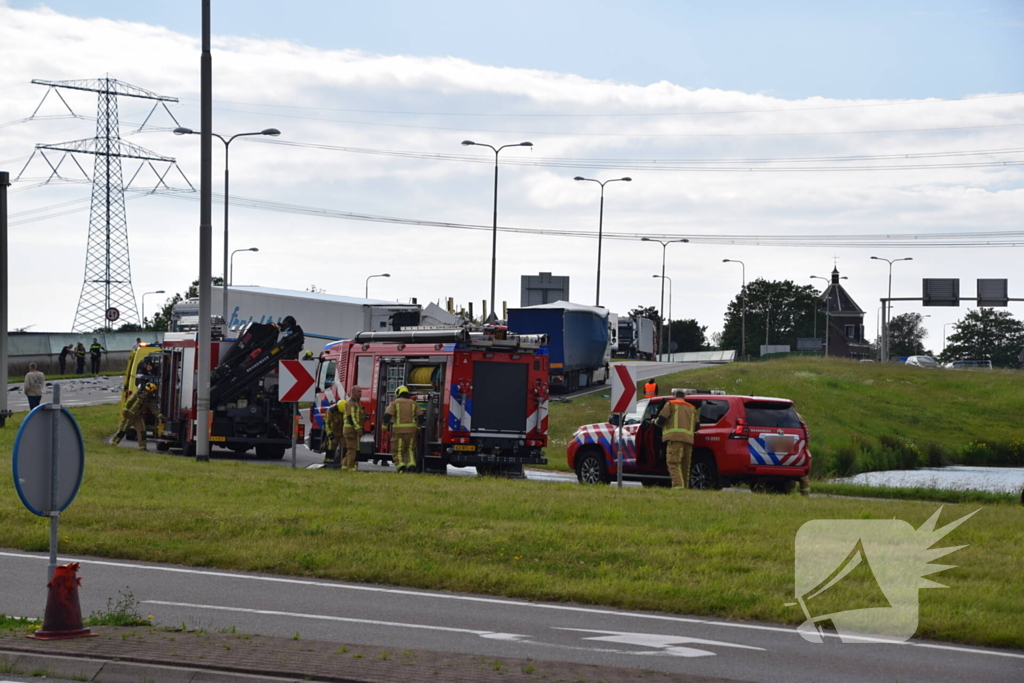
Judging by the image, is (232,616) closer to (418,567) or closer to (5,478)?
(418,567)

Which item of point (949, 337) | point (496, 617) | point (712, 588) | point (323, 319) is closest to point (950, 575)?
point (712, 588)

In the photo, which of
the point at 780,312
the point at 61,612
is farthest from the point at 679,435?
the point at 780,312

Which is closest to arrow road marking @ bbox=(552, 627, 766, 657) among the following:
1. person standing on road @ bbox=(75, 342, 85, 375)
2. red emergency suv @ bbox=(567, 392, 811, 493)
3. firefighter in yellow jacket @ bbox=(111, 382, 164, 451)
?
red emergency suv @ bbox=(567, 392, 811, 493)

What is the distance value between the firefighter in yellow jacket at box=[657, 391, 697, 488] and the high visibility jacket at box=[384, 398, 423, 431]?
4767mm

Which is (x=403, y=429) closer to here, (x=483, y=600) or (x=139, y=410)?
(x=139, y=410)

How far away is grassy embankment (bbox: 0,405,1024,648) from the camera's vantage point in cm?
1006

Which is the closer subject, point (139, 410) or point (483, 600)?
point (483, 600)

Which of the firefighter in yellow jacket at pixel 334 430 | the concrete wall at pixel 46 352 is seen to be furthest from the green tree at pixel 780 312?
the firefighter in yellow jacket at pixel 334 430

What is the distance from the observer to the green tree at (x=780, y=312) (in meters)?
131

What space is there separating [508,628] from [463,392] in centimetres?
1351

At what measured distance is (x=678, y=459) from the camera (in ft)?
63.1

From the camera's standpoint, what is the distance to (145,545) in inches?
488

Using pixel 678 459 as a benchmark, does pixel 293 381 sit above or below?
above

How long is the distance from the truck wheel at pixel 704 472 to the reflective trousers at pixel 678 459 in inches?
18.9
